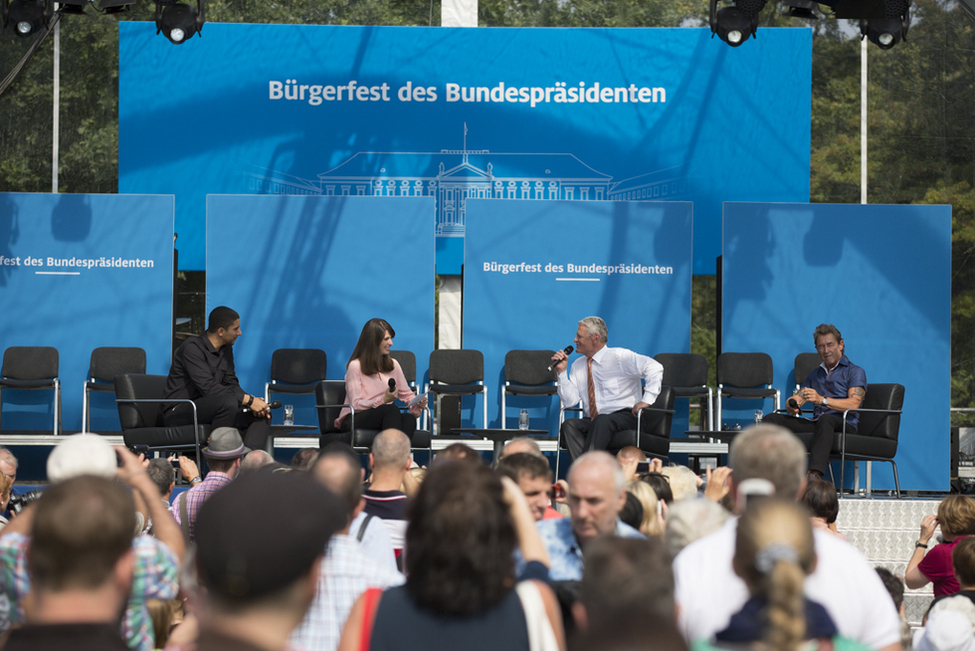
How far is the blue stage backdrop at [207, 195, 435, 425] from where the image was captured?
320 inches

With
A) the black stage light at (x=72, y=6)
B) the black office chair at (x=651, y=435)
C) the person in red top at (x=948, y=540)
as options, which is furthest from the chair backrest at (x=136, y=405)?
the person in red top at (x=948, y=540)

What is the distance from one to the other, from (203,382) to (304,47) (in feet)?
12.2

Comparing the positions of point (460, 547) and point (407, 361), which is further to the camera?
point (407, 361)

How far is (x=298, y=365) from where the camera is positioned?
7.97 meters

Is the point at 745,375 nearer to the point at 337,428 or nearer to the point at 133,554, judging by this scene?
the point at 337,428

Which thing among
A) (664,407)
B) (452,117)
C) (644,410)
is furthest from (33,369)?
(664,407)

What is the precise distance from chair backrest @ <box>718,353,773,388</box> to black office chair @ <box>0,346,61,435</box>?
524 centimetres

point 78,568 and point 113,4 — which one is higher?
point 113,4

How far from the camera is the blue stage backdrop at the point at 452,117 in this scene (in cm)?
874

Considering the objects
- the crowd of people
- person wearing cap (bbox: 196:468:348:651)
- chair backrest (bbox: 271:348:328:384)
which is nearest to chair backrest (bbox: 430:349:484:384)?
chair backrest (bbox: 271:348:328:384)

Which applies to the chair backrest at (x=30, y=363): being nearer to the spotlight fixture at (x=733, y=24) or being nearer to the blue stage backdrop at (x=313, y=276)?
the blue stage backdrop at (x=313, y=276)

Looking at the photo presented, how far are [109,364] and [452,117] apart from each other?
11.6 feet

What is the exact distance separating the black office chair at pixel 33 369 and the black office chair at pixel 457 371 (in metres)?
2.95

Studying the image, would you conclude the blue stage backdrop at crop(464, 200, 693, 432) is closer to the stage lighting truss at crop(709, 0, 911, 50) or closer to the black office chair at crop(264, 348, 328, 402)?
the black office chair at crop(264, 348, 328, 402)
